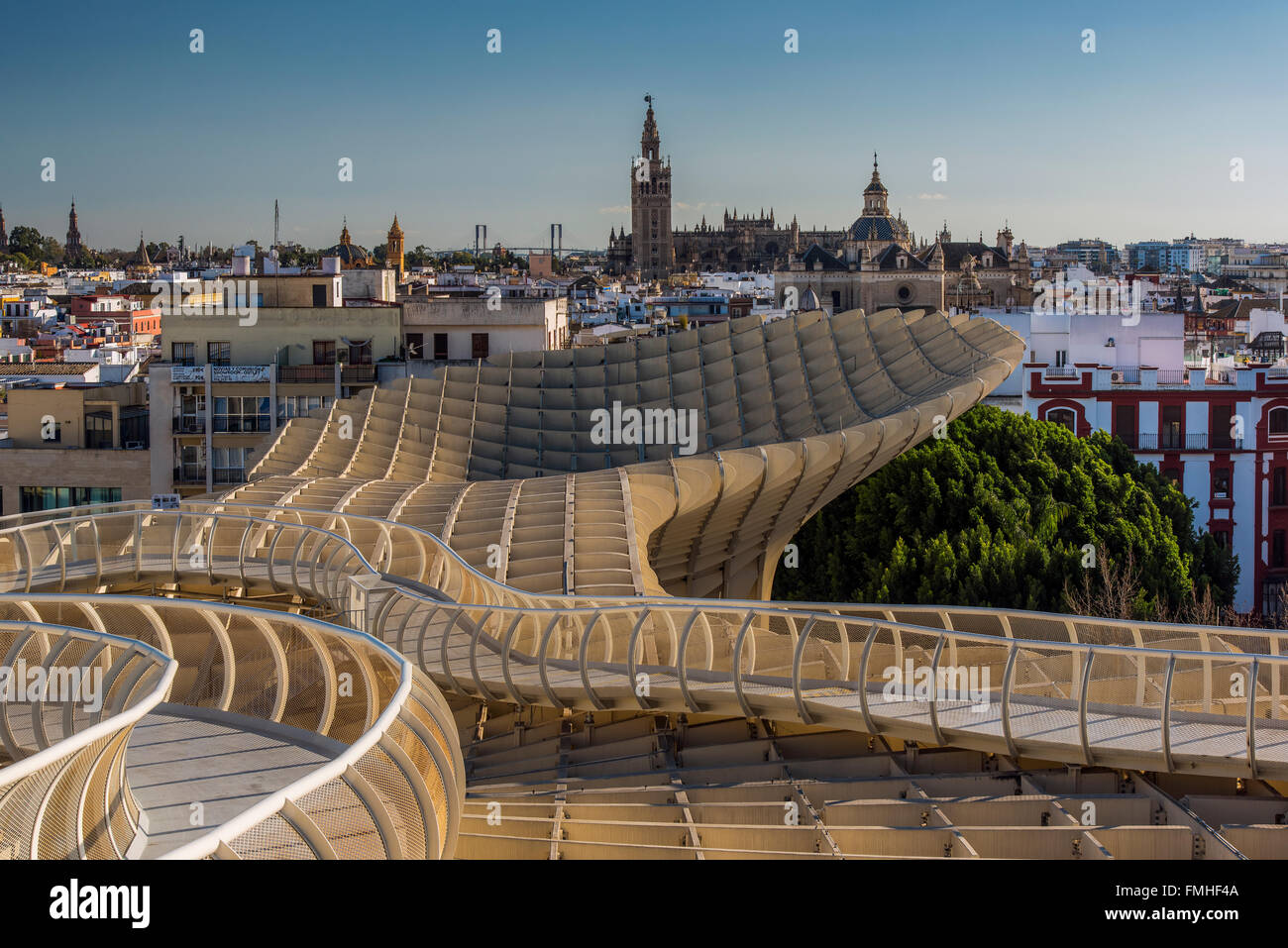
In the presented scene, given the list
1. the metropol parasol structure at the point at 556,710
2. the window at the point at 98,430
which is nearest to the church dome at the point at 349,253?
the window at the point at 98,430

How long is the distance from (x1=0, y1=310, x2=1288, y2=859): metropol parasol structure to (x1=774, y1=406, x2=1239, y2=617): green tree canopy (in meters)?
9.97

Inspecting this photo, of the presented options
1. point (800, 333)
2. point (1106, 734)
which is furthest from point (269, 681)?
point (800, 333)

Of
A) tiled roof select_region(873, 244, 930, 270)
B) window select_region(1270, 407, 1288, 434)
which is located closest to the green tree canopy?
window select_region(1270, 407, 1288, 434)

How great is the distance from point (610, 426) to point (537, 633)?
19.3m

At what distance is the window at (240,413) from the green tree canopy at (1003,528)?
48.8ft

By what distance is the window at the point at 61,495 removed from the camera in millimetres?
40625

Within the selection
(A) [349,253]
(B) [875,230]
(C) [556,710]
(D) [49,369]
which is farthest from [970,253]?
(C) [556,710]

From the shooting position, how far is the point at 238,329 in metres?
42.1

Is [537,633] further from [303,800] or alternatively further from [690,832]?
[303,800]

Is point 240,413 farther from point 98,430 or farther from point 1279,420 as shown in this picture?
point 1279,420

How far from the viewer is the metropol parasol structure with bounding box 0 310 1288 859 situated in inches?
273

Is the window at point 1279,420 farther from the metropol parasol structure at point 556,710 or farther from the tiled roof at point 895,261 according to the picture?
the tiled roof at point 895,261

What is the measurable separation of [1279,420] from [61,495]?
111 feet

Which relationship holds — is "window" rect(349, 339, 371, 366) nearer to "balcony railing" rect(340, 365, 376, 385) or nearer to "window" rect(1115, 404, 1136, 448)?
"balcony railing" rect(340, 365, 376, 385)
